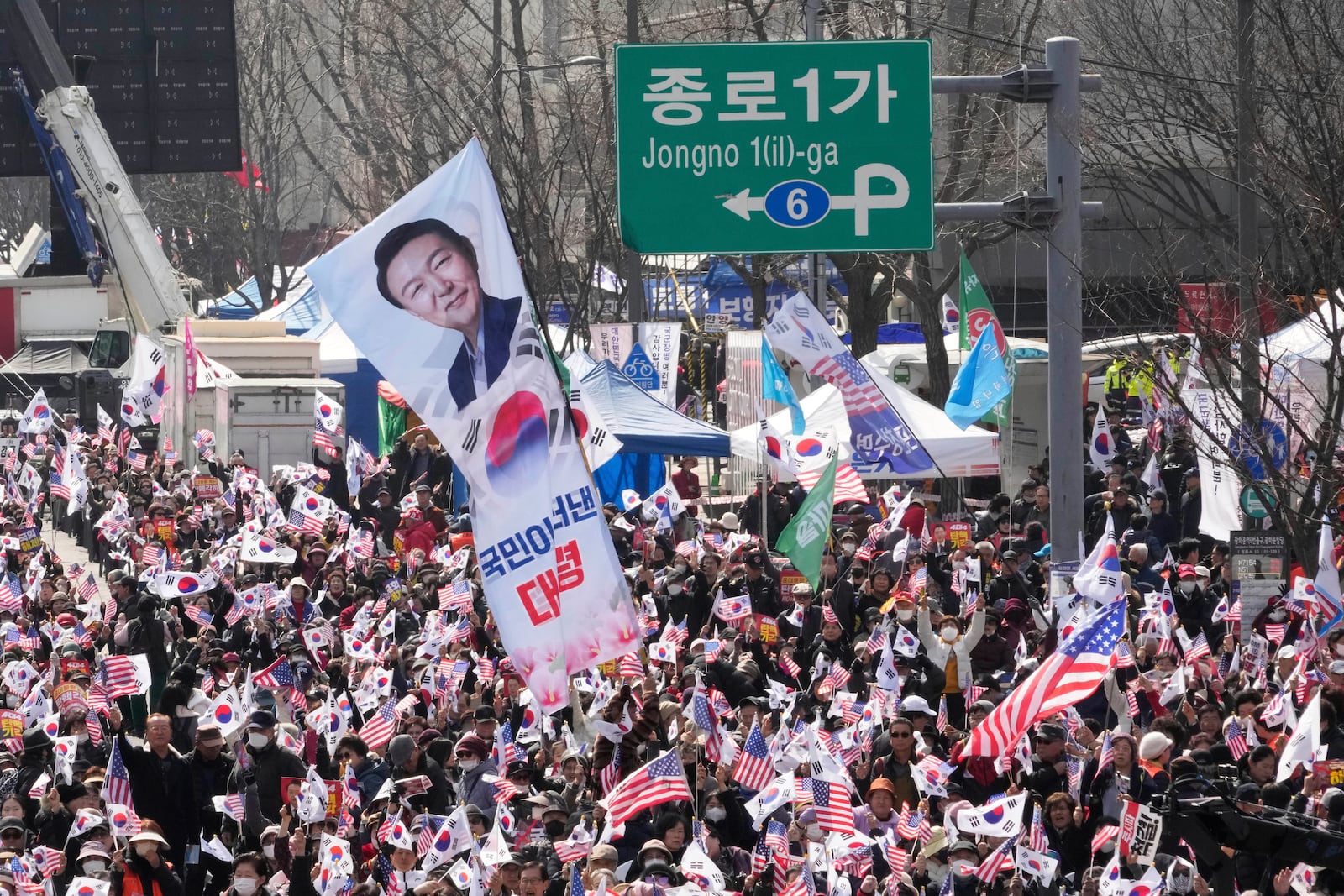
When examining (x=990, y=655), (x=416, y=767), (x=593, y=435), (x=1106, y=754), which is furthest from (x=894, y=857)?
(x=593, y=435)

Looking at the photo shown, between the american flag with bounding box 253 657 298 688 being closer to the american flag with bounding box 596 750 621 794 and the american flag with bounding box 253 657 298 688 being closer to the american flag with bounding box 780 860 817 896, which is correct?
the american flag with bounding box 596 750 621 794

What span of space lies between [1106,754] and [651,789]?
8.14 ft

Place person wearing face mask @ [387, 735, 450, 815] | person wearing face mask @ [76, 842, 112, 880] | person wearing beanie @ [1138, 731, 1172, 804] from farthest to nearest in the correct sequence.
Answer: person wearing face mask @ [387, 735, 450, 815] < person wearing beanie @ [1138, 731, 1172, 804] < person wearing face mask @ [76, 842, 112, 880]

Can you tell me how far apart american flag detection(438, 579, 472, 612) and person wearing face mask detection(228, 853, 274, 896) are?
5.72 meters

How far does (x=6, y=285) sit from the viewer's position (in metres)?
44.2

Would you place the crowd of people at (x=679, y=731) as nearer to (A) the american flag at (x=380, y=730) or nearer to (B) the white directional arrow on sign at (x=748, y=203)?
(A) the american flag at (x=380, y=730)

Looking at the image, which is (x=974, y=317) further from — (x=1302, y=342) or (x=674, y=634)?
(x=674, y=634)

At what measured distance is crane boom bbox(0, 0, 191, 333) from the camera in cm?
3528

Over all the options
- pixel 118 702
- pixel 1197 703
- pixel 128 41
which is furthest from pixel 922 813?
pixel 128 41

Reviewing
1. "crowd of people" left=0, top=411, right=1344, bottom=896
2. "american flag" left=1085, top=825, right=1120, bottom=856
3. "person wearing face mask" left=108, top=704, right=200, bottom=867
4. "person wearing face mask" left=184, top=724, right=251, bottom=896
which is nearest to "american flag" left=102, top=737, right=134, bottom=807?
"crowd of people" left=0, top=411, right=1344, bottom=896

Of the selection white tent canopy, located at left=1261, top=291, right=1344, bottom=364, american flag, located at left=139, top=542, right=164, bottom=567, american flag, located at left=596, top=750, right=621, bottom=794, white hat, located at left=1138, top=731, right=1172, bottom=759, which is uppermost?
white tent canopy, located at left=1261, top=291, right=1344, bottom=364

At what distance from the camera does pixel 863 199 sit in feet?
42.4

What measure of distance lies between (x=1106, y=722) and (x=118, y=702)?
763cm

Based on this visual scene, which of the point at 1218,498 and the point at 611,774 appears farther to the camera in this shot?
the point at 1218,498
